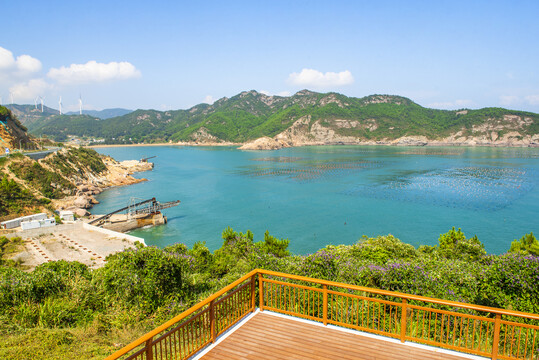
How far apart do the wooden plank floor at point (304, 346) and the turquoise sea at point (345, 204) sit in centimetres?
2144

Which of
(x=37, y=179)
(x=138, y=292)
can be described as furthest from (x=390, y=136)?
(x=138, y=292)

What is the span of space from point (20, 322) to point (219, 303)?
5732mm

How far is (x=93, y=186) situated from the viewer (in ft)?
182

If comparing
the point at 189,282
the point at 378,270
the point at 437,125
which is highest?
the point at 437,125

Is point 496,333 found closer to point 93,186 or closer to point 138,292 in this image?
point 138,292

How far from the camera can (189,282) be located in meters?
10.3

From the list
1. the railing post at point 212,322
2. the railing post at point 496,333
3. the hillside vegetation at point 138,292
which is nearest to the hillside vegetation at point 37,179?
the hillside vegetation at point 138,292

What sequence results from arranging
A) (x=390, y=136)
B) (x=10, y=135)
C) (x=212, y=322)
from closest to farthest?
(x=212, y=322) < (x=10, y=135) < (x=390, y=136)

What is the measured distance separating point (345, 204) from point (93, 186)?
43.2 metres

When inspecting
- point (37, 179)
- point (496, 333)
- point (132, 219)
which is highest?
point (496, 333)

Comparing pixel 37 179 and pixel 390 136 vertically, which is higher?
pixel 390 136

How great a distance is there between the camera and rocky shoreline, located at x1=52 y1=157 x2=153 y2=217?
42.7 meters

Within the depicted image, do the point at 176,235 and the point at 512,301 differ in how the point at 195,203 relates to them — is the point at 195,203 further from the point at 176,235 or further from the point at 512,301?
the point at 512,301

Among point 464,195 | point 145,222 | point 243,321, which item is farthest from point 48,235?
point 464,195
